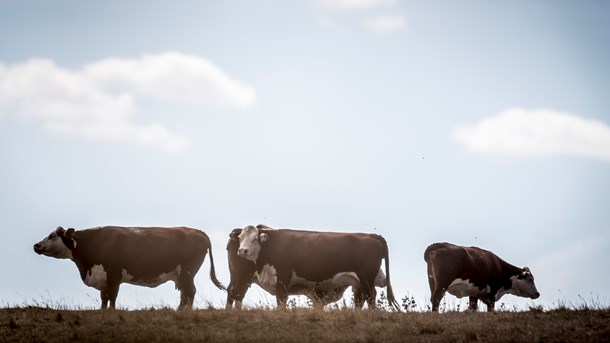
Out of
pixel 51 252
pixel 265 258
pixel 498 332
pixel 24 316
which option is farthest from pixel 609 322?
pixel 51 252

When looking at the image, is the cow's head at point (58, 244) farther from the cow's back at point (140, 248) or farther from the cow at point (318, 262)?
the cow at point (318, 262)

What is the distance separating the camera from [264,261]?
2411cm

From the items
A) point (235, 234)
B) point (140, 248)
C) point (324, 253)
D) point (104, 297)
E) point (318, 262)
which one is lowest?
point (104, 297)

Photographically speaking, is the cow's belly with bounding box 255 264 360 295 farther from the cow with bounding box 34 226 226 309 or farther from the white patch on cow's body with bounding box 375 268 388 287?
the cow with bounding box 34 226 226 309

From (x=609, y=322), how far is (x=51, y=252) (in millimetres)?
15871

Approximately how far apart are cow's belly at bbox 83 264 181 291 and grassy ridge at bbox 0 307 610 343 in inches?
177

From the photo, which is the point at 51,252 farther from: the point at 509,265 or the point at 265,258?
the point at 509,265

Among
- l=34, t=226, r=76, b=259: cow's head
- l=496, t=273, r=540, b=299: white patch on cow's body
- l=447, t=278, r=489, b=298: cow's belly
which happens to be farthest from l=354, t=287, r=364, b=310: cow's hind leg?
l=34, t=226, r=76, b=259: cow's head

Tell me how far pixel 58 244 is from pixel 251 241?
19.3 ft

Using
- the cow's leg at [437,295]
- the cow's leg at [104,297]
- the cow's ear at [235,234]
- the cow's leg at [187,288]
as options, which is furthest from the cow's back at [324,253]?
the cow's leg at [104,297]

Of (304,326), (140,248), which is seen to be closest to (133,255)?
(140,248)

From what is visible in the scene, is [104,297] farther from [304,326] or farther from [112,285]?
[304,326]

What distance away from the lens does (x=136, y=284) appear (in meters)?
24.9

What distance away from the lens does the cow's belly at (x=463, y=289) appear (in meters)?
25.0
